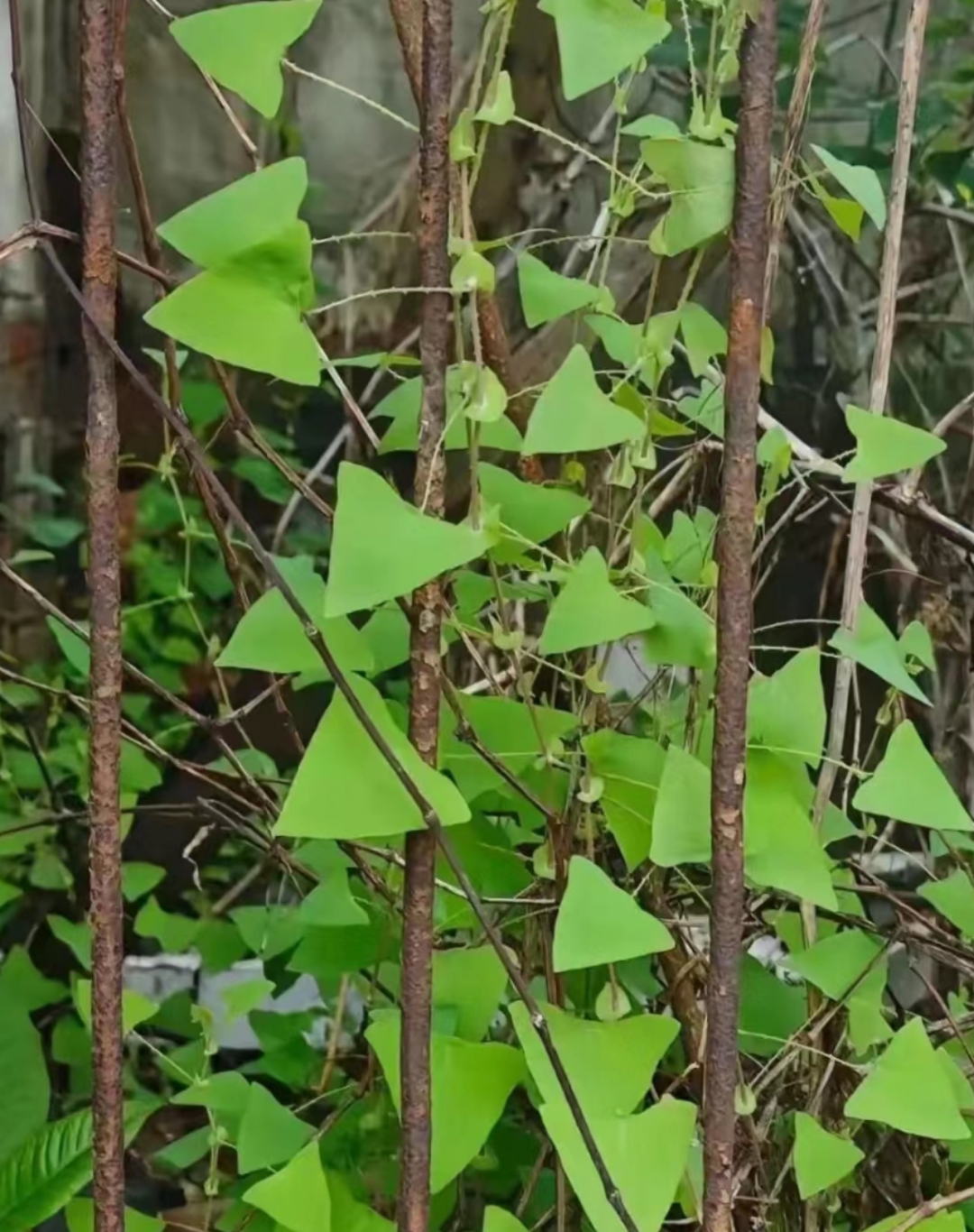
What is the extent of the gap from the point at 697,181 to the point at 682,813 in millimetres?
194

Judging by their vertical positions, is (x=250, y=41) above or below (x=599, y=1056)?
above

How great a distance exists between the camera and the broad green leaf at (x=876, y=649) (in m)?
0.41

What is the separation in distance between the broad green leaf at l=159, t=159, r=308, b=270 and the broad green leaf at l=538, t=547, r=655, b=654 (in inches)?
5.2

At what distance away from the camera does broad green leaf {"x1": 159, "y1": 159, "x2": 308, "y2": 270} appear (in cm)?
34

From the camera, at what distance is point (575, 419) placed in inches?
13.9

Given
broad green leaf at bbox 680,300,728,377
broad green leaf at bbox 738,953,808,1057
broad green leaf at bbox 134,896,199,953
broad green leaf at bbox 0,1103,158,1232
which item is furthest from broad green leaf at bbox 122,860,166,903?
broad green leaf at bbox 680,300,728,377

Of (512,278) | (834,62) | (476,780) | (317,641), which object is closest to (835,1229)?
(476,780)

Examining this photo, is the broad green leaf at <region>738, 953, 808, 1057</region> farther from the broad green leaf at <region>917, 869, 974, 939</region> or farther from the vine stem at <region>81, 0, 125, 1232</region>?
the vine stem at <region>81, 0, 125, 1232</region>

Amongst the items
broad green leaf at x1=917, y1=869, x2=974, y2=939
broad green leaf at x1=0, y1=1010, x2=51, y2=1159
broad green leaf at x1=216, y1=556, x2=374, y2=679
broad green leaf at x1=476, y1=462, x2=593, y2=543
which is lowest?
broad green leaf at x1=0, y1=1010, x2=51, y2=1159

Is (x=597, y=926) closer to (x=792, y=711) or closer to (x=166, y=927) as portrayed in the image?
(x=792, y=711)

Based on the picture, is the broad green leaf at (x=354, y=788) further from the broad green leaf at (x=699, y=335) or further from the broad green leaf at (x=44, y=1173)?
the broad green leaf at (x=44, y=1173)

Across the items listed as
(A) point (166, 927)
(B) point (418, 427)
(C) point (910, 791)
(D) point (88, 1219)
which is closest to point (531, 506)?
(B) point (418, 427)

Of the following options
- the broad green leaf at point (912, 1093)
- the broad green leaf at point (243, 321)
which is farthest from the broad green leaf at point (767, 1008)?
the broad green leaf at point (243, 321)

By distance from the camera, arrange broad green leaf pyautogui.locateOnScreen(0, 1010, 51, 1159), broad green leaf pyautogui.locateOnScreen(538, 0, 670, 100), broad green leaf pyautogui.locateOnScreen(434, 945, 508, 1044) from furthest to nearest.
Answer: broad green leaf pyautogui.locateOnScreen(0, 1010, 51, 1159), broad green leaf pyautogui.locateOnScreen(434, 945, 508, 1044), broad green leaf pyautogui.locateOnScreen(538, 0, 670, 100)
